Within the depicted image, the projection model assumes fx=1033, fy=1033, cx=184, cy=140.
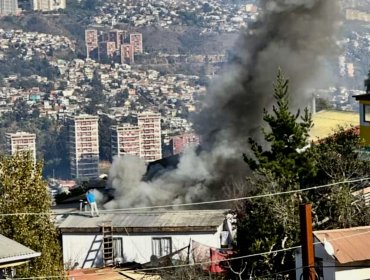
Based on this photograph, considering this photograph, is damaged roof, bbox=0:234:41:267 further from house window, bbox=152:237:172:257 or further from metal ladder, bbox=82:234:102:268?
metal ladder, bbox=82:234:102:268

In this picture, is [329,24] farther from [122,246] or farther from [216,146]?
[122,246]

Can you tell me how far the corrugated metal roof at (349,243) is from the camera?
20047 millimetres

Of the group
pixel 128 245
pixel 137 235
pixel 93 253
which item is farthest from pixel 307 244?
pixel 93 253

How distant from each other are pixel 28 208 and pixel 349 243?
6364mm

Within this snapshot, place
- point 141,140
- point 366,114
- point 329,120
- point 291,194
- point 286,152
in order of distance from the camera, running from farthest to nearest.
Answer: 1. point 141,140
2. point 329,120
3. point 366,114
4. point 286,152
5. point 291,194

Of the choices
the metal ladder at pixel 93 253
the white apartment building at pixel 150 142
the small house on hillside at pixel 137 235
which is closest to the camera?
the small house on hillside at pixel 137 235

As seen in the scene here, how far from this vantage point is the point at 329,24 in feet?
133

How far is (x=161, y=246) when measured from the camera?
29.6m

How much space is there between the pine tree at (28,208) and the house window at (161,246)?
1052 cm

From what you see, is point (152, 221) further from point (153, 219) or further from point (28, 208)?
point (28, 208)

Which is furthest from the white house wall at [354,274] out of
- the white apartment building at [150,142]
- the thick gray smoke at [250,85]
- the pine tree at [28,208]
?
the white apartment building at [150,142]

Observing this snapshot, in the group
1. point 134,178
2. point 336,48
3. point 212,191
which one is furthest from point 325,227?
point 336,48

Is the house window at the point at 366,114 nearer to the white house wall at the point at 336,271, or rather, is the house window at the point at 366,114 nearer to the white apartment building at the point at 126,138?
the white house wall at the point at 336,271

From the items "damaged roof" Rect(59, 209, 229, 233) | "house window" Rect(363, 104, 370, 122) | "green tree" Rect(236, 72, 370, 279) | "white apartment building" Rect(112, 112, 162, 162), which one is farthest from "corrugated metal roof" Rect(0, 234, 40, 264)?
"white apartment building" Rect(112, 112, 162, 162)
